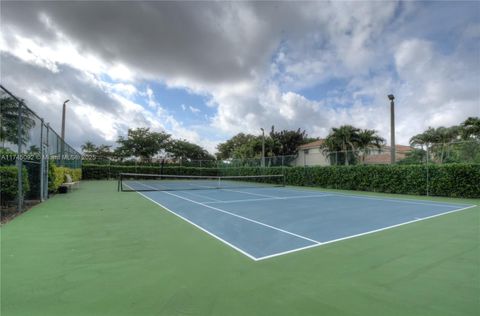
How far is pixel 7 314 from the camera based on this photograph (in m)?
2.33

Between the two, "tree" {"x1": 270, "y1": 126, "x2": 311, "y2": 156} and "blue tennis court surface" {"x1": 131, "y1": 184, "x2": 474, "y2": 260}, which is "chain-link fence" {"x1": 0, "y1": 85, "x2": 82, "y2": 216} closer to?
"blue tennis court surface" {"x1": 131, "y1": 184, "x2": 474, "y2": 260}

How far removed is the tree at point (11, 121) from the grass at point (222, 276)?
280 centimetres

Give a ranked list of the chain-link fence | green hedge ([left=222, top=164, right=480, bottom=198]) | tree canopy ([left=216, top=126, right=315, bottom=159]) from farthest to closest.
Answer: tree canopy ([left=216, top=126, right=315, bottom=159]) → green hedge ([left=222, top=164, right=480, bottom=198]) → the chain-link fence

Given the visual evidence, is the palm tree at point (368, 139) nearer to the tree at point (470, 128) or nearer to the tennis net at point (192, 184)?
the tree at point (470, 128)

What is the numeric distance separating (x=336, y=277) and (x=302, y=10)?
35.1 ft

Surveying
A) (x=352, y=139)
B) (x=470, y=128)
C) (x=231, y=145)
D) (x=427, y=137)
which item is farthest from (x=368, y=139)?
(x=231, y=145)

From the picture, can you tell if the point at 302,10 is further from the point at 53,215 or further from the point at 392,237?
the point at 53,215

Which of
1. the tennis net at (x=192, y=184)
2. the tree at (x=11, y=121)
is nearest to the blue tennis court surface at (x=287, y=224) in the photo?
the tree at (x=11, y=121)

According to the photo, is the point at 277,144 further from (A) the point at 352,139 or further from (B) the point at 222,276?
(B) the point at 222,276

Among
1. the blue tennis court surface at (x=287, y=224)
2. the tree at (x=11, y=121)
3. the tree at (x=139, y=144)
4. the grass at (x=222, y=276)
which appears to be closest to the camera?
the grass at (x=222, y=276)

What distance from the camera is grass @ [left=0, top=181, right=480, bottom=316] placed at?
8.17 ft

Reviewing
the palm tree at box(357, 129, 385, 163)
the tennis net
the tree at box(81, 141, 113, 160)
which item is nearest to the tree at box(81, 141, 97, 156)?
the tree at box(81, 141, 113, 160)

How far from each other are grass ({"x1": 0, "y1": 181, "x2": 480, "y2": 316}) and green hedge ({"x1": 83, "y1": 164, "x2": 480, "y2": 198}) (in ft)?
28.1

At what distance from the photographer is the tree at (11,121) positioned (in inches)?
260
